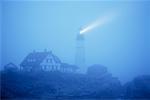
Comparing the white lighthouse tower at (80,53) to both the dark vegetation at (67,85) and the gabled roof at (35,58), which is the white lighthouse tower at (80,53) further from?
the gabled roof at (35,58)

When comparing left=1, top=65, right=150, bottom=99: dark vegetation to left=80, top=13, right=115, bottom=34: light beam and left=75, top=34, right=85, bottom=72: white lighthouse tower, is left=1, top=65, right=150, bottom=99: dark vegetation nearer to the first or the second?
left=75, top=34, right=85, bottom=72: white lighthouse tower

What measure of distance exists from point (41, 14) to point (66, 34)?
1.17ft

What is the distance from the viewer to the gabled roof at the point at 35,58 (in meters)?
2.37

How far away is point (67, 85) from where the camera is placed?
238cm

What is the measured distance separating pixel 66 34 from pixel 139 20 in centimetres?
81

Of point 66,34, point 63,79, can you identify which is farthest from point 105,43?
point 63,79

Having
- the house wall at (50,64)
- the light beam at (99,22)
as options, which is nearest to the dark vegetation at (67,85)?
the house wall at (50,64)

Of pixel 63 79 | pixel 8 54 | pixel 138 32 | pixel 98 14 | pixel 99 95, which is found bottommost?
pixel 99 95

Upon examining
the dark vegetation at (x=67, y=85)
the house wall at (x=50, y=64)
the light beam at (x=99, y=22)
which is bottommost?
the dark vegetation at (x=67, y=85)

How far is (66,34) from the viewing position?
96.3 inches

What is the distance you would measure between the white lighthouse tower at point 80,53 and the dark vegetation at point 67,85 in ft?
0.30

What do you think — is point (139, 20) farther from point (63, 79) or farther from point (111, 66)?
point (63, 79)

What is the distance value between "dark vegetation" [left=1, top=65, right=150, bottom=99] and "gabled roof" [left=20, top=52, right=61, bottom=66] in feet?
0.34

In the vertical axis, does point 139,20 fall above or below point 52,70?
above
